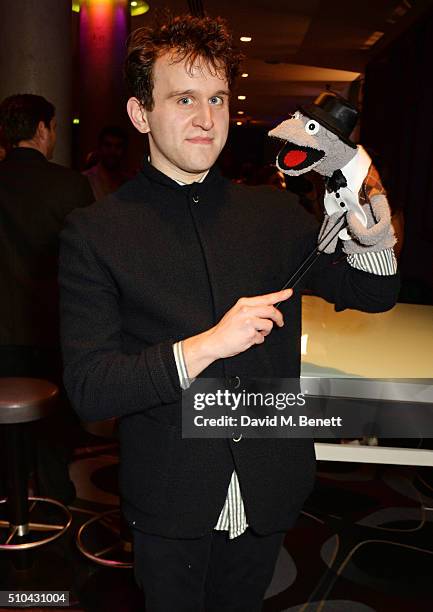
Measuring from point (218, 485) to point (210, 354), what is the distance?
279 mm

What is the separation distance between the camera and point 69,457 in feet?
Result: 10.0

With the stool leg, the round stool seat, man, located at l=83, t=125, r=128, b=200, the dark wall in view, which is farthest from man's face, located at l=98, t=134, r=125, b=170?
the dark wall

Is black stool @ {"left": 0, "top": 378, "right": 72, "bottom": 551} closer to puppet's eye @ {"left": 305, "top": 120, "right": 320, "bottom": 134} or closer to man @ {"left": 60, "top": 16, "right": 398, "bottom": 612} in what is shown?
man @ {"left": 60, "top": 16, "right": 398, "bottom": 612}

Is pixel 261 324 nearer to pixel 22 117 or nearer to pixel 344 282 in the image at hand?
pixel 344 282

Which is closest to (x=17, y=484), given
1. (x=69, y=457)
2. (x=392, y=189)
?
(x=69, y=457)

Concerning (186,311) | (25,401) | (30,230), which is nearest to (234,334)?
(186,311)

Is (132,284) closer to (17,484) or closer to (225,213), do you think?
(225,213)

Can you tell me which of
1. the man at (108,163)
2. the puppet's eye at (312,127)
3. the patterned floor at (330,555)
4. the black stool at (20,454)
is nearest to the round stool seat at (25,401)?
the black stool at (20,454)

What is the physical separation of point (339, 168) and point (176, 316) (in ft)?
1.20

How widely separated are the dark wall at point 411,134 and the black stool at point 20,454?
376cm

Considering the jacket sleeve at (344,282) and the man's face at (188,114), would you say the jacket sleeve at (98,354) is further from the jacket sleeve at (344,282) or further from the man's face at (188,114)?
the jacket sleeve at (344,282)

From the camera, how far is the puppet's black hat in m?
0.99

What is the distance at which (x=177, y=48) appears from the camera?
104cm

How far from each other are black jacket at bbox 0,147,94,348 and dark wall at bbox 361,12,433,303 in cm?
341
